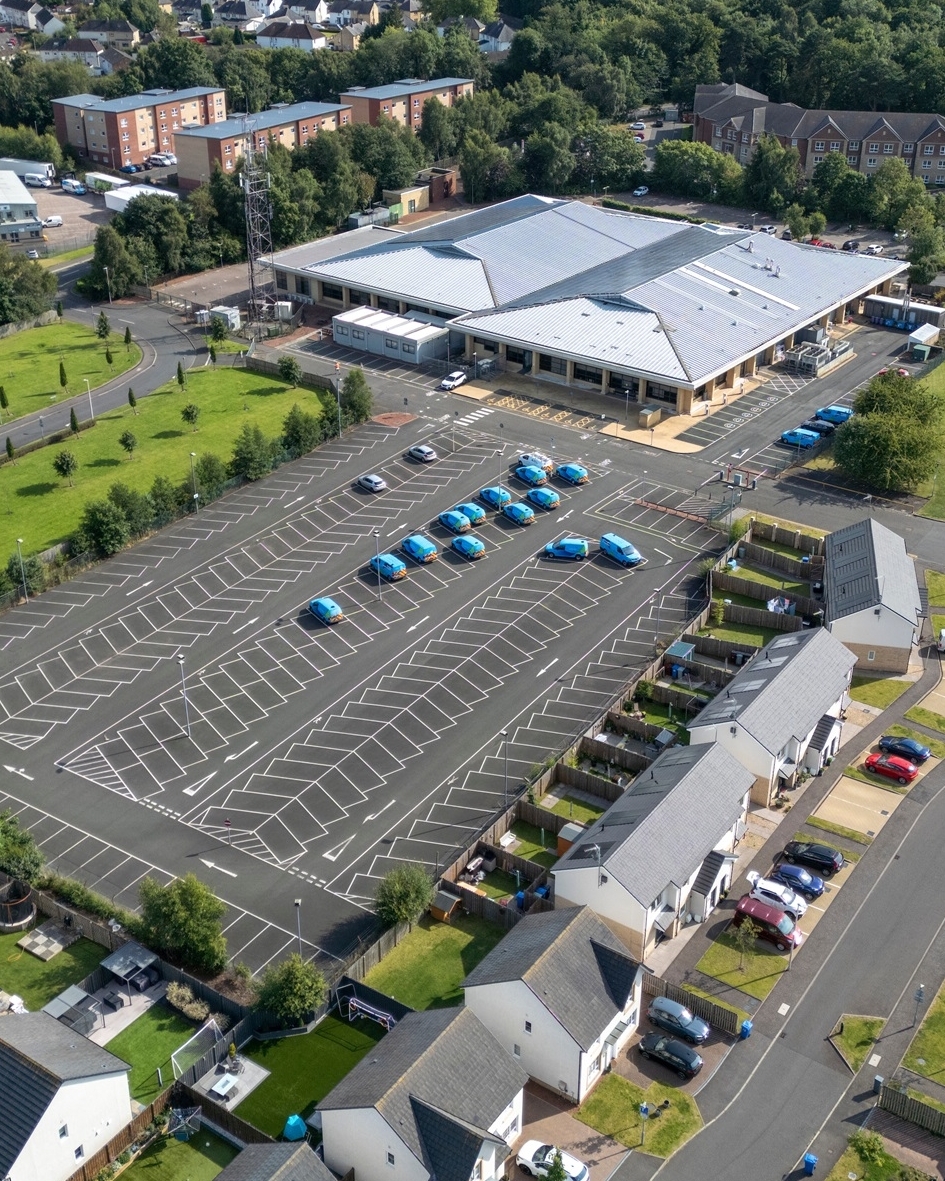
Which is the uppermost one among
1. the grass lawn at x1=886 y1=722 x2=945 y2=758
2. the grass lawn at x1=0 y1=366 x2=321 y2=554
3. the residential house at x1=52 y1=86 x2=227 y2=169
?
the residential house at x1=52 y1=86 x2=227 y2=169

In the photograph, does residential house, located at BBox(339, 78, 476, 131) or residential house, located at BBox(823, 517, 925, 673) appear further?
residential house, located at BBox(339, 78, 476, 131)

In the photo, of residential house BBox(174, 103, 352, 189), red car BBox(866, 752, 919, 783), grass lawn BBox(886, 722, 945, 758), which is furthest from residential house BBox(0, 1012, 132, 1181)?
residential house BBox(174, 103, 352, 189)

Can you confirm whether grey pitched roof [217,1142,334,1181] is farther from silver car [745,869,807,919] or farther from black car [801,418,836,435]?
black car [801,418,836,435]

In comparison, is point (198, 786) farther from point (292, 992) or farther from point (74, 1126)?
point (74, 1126)

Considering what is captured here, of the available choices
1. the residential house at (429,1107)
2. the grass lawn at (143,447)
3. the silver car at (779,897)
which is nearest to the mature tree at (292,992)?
the residential house at (429,1107)

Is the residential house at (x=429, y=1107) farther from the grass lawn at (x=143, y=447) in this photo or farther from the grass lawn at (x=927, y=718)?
the grass lawn at (x=143, y=447)
